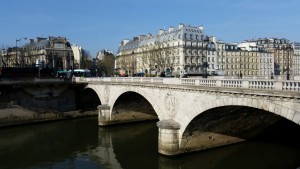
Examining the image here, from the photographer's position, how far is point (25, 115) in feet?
134

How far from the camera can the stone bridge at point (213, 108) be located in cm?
1634

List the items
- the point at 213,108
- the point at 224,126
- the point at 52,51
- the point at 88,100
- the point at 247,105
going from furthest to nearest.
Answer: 1. the point at 52,51
2. the point at 88,100
3. the point at 224,126
4. the point at 213,108
5. the point at 247,105

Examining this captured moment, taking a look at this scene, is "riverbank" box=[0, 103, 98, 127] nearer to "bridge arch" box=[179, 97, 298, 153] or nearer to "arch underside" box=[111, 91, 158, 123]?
"arch underside" box=[111, 91, 158, 123]

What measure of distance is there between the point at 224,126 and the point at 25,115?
86.3ft

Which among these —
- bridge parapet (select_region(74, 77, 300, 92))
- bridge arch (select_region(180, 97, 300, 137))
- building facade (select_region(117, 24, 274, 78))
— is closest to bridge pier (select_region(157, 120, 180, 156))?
bridge arch (select_region(180, 97, 300, 137))

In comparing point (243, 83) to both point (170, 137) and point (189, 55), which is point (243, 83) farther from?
point (189, 55)

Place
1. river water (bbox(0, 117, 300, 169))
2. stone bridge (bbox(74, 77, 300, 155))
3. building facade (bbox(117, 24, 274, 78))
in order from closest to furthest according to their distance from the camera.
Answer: stone bridge (bbox(74, 77, 300, 155)) < river water (bbox(0, 117, 300, 169)) < building facade (bbox(117, 24, 274, 78))

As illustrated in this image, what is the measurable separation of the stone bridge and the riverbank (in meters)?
14.3

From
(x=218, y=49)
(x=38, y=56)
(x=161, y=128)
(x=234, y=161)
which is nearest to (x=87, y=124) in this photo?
(x=161, y=128)

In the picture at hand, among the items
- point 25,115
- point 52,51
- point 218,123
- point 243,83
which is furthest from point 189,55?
point 243,83

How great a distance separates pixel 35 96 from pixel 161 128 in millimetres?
26102

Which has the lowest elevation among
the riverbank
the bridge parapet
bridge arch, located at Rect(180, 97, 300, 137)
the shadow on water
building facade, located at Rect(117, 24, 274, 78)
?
the shadow on water

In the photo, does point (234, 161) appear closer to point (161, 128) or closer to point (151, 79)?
point (161, 128)

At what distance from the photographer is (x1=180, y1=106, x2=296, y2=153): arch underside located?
23469 millimetres
